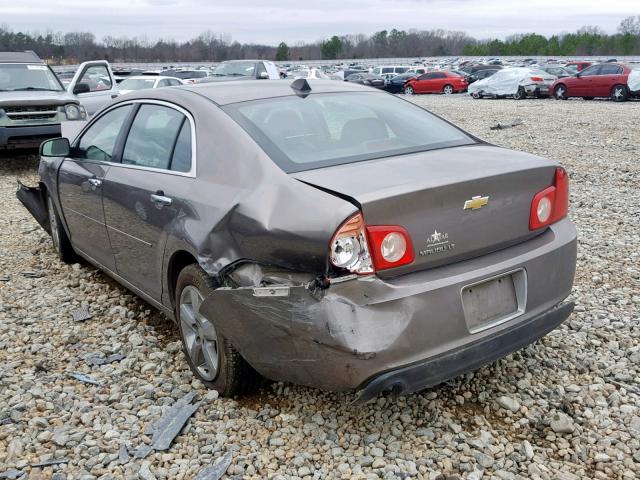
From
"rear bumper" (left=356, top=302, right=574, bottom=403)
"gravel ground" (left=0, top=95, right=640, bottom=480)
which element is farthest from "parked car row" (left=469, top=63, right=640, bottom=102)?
"rear bumper" (left=356, top=302, right=574, bottom=403)

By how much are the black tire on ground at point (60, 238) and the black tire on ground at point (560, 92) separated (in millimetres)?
25131

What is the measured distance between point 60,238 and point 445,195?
4132 mm

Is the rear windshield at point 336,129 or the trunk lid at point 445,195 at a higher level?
the rear windshield at point 336,129

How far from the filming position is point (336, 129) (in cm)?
371

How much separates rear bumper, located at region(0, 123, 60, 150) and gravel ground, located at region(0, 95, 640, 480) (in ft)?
21.0

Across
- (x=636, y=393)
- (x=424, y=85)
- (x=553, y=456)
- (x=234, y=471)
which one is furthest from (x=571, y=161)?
(x=424, y=85)

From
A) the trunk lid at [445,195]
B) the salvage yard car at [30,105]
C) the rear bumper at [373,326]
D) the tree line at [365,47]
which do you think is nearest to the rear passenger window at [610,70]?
the salvage yard car at [30,105]

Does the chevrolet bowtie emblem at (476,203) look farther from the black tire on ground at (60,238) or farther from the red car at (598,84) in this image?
the red car at (598,84)

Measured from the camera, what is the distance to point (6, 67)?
39.2 ft

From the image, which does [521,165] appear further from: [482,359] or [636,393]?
[636,393]

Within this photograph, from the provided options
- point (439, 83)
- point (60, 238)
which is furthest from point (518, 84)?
point (60, 238)

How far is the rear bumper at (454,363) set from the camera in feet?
8.98

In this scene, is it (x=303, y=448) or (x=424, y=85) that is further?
(x=424, y=85)

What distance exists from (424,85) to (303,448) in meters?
35.8
